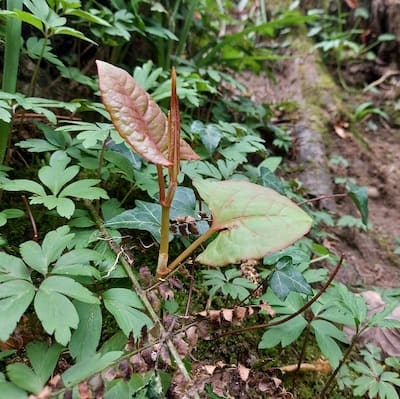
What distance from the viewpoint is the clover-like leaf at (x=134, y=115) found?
2.32 ft

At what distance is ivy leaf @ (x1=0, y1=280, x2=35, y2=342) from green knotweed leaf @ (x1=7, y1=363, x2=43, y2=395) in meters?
0.05

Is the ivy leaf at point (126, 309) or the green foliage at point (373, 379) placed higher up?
the ivy leaf at point (126, 309)

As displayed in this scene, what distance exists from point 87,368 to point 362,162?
8.07 feet

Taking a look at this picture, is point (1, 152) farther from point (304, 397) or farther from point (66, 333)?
point (304, 397)

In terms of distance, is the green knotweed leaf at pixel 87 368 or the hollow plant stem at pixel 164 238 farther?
the hollow plant stem at pixel 164 238

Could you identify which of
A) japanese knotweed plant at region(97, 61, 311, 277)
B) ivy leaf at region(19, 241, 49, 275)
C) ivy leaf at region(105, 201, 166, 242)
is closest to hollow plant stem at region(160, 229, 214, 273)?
japanese knotweed plant at region(97, 61, 311, 277)

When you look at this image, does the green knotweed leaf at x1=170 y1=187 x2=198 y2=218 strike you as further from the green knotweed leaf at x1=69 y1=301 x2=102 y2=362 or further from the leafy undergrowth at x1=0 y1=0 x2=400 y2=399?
the green knotweed leaf at x1=69 y1=301 x2=102 y2=362

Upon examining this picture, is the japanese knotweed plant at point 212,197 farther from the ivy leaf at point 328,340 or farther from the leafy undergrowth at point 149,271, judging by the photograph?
the ivy leaf at point 328,340

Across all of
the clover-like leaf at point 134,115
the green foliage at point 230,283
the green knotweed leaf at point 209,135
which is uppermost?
the clover-like leaf at point 134,115

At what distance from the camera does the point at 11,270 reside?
2.20ft

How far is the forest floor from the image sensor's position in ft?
6.13

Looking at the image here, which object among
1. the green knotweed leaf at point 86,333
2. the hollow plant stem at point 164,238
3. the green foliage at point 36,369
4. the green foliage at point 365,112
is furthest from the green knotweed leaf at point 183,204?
the green foliage at point 365,112

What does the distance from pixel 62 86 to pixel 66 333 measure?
128 centimetres

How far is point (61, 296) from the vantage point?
0.63 metres
